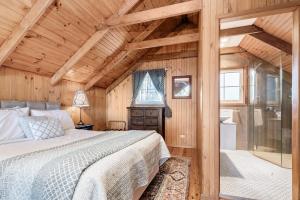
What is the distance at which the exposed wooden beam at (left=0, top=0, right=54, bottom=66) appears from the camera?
2.08 meters

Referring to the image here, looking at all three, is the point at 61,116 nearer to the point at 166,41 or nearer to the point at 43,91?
the point at 43,91

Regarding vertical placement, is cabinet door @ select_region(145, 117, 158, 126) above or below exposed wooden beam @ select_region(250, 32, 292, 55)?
below

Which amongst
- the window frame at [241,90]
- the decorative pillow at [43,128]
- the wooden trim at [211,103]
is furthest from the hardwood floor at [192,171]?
the decorative pillow at [43,128]

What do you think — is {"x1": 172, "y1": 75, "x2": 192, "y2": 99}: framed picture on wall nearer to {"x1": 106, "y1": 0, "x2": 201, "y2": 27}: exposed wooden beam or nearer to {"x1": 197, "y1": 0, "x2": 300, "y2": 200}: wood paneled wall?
{"x1": 106, "y1": 0, "x2": 201, "y2": 27}: exposed wooden beam

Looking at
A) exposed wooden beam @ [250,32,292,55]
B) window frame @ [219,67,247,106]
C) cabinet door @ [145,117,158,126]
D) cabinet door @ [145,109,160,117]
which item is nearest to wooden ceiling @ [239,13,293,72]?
exposed wooden beam @ [250,32,292,55]

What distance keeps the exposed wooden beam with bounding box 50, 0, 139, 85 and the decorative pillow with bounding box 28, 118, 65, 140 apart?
1330mm

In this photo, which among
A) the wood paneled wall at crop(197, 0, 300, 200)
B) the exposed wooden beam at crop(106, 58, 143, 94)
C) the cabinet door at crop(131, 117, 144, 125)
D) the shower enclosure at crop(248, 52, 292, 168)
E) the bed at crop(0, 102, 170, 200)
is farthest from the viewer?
the exposed wooden beam at crop(106, 58, 143, 94)

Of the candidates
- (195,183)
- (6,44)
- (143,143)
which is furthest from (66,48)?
(195,183)

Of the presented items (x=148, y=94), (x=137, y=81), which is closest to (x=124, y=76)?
(x=137, y=81)

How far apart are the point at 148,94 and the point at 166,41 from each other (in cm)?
161

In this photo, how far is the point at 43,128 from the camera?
2.17 meters

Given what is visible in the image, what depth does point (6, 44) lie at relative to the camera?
2.32 m

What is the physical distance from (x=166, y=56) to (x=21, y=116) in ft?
11.5

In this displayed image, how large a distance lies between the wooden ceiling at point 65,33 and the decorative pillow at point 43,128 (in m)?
1.14
